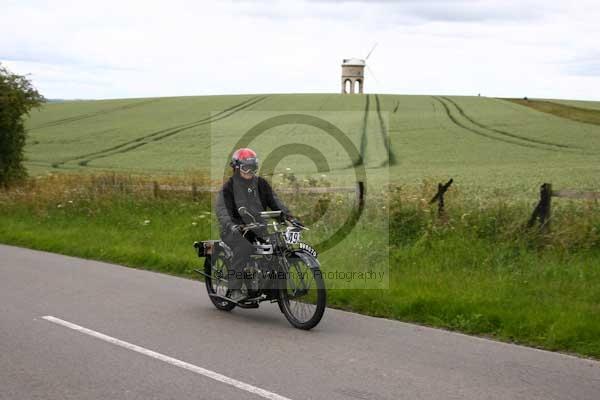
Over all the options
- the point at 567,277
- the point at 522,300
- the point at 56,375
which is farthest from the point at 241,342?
the point at 567,277

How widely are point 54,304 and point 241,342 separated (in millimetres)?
3142

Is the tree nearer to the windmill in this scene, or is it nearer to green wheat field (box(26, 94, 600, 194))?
green wheat field (box(26, 94, 600, 194))

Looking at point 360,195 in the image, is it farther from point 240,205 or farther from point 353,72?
point 353,72

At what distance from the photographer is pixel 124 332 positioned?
24.1 ft

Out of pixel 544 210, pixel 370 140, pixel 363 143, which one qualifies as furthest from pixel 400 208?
pixel 370 140

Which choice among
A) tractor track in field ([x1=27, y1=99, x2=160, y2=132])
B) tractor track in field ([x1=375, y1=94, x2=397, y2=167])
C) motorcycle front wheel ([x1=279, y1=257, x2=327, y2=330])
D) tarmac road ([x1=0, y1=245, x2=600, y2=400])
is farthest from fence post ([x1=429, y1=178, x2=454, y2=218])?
tractor track in field ([x1=27, y1=99, x2=160, y2=132])

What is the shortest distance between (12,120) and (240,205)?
20.3m

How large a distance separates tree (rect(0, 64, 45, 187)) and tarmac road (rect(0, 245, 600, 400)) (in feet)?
58.8

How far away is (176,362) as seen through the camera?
20.3ft

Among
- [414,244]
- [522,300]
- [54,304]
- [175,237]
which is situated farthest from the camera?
[175,237]

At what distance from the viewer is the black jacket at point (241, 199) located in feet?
27.5

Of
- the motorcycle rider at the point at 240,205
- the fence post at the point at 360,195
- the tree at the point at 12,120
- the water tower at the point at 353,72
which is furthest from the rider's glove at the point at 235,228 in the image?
the water tower at the point at 353,72

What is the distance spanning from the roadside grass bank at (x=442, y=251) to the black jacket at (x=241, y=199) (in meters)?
1.79

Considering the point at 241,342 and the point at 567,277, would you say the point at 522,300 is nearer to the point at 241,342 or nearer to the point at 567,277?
the point at 567,277
